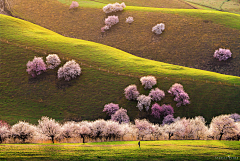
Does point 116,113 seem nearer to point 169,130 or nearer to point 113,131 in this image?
point 113,131

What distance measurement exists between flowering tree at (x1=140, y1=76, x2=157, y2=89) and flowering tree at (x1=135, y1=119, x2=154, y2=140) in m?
14.6

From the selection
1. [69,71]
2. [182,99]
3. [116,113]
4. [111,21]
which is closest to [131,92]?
[116,113]

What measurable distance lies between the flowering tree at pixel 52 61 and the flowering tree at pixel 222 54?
6685 cm

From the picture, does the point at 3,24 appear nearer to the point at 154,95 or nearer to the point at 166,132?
the point at 154,95

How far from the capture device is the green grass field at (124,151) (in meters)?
39.2

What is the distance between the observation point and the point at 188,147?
142ft

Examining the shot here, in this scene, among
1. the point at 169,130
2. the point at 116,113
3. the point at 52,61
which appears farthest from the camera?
the point at 52,61

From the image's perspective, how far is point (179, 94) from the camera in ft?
207

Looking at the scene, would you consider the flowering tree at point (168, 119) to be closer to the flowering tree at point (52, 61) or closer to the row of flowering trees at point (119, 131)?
the row of flowering trees at point (119, 131)

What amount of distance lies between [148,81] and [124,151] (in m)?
29.9

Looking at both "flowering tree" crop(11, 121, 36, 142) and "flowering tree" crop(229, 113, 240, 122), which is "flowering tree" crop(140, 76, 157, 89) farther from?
"flowering tree" crop(11, 121, 36, 142)

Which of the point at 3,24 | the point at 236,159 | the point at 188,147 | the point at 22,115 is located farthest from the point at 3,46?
the point at 236,159

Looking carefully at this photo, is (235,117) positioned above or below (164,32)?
below

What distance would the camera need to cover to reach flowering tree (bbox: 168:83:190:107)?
203 ft
